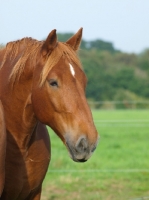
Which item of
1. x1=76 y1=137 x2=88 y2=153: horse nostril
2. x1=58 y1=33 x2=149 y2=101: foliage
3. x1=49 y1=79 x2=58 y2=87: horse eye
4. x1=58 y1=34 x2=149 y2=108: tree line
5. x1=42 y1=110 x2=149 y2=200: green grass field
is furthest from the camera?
x1=58 y1=33 x2=149 y2=101: foliage

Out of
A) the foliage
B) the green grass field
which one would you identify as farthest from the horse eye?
the foliage

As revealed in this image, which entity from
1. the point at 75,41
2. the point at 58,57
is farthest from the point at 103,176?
the point at 58,57

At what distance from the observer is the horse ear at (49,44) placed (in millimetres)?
3286

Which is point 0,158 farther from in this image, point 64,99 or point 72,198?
point 72,198

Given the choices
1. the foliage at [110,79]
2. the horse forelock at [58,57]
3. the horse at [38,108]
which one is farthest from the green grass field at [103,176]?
the foliage at [110,79]

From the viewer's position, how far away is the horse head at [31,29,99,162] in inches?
120

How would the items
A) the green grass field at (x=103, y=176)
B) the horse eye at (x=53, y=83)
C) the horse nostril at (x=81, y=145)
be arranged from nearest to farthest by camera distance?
1. the horse nostril at (x=81, y=145)
2. the horse eye at (x=53, y=83)
3. the green grass field at (x=103, y=176)

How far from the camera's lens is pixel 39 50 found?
3396 millimetres

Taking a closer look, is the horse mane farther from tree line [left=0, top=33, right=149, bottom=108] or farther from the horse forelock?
tree line [left=0, top=33, right=149, bottom=108]

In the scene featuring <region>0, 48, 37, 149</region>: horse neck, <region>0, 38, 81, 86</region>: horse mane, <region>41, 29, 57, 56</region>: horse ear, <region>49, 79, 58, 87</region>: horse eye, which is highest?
<region>41, 29, 57, 56</region>: horse ear

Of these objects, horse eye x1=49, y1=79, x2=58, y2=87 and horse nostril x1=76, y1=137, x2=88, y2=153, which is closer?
horse nostril x1=76, y1=137, x2=88, y2=153

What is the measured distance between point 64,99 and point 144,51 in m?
44.0

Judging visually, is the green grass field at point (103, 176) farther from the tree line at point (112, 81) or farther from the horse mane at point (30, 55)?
the tree line at point (112, 81)

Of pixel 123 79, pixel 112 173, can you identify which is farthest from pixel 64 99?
pixel 123 79
